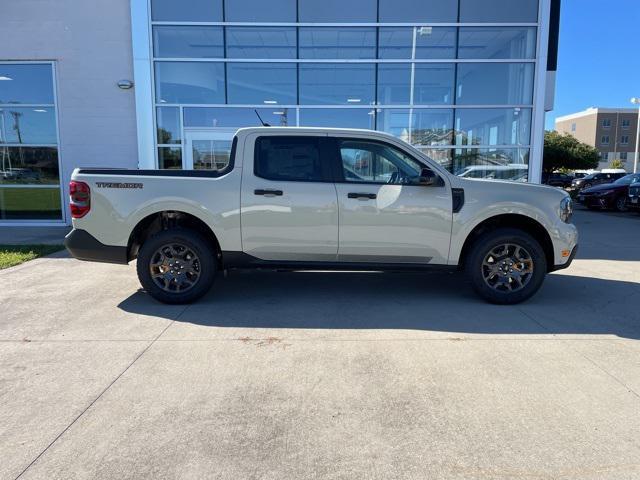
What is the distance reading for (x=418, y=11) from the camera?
1241 cm

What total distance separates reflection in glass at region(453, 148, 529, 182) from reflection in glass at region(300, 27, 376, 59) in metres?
3.54

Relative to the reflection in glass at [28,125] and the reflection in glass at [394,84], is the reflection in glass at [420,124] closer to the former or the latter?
the reflection in glass at [394,84]

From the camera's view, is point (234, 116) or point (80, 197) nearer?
point (80, 197)

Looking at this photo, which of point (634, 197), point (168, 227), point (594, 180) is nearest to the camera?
point (168, 227)

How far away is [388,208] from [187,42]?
9.31m

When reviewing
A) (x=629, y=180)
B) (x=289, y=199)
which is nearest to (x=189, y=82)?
(x=289, y=199)

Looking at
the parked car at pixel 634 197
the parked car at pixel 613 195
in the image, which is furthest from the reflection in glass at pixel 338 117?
the parked car at pixel 613 195

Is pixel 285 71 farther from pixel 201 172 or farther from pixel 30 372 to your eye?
pixel 30 372

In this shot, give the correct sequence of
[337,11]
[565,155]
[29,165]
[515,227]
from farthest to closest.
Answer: [565,155] → [29,165] → [337,11] → [515,227]

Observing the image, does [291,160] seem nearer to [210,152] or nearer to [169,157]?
[210,152]

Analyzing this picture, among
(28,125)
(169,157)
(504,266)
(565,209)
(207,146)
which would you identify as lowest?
(504,266)

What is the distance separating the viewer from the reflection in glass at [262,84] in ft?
40.9

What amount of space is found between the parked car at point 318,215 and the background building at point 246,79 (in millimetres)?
7091

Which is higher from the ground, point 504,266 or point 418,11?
point 418,11
